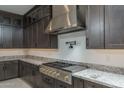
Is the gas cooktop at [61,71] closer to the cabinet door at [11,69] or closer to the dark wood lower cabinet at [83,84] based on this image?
the dark wood lower cabinet at [83,84]

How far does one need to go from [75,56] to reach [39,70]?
1073 millimetres

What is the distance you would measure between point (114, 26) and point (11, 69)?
13.8ft

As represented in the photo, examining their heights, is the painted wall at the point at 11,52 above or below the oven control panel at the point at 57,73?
above

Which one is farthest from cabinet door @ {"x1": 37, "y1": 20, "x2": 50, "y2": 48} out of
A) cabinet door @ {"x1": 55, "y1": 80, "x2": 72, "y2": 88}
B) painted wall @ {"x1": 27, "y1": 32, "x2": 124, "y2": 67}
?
cabinet door @ {"x1": 55, "y1": 80, "x2": 72, "y2": 88}

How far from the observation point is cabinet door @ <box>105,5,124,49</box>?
1.45 m

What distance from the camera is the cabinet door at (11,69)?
13.6 feet

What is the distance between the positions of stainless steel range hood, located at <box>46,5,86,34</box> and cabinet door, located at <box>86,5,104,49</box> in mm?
266

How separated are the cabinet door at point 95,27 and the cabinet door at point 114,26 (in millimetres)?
90

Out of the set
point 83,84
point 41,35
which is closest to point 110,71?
point 83,84

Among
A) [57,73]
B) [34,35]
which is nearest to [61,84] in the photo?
[57,73]

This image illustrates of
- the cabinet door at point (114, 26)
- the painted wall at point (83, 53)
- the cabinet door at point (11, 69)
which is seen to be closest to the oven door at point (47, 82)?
the painted wall at point (83, 53)

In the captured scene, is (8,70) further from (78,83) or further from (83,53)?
(78,83)

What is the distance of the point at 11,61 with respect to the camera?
429 centimetres

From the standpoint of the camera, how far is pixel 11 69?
4293 mm
